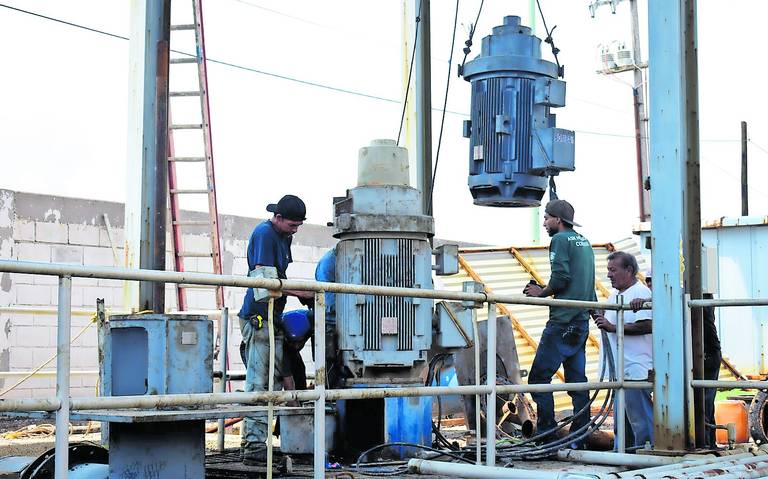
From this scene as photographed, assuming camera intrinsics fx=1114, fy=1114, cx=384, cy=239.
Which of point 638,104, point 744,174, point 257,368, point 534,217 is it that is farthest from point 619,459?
point 638,104

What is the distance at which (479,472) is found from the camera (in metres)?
5.97

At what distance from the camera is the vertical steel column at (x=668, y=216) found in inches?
A: 279

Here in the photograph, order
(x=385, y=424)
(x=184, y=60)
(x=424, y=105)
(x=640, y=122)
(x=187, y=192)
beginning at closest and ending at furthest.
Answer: (x=385, y=424) < (x=424, y=105) < (x=187, y=192) < (x=184, y=60) < (x=640, y=122)

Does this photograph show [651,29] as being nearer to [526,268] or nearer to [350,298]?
[350,298]

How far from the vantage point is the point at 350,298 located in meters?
7.20

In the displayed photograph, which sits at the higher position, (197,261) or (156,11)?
(156,11)

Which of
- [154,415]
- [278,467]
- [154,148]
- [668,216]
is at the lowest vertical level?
[278,467]

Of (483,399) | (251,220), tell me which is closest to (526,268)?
(251,220)

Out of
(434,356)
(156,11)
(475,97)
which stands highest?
(156,11)

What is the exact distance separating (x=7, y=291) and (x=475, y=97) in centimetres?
721

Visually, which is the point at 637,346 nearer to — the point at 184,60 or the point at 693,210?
the point at 693,210

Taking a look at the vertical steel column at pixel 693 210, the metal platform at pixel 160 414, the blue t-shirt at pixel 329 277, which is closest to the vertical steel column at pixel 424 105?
the blue t-shirt at pixel 329 277

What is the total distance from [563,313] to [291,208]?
2.17 meters

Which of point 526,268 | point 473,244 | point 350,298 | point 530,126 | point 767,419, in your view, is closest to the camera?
point 350,298
